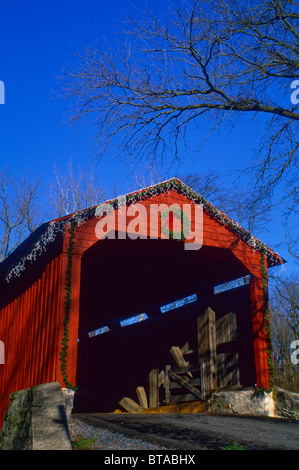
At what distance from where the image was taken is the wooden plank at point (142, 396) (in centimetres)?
1413

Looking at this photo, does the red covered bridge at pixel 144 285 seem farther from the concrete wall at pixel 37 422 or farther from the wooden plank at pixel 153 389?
the concrete wall at pixel 37 422

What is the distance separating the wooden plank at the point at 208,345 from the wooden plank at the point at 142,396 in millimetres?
3185

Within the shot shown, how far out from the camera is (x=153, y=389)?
13961 millimetres

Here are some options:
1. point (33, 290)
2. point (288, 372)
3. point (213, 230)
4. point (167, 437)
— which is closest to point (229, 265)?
point (213, 230)

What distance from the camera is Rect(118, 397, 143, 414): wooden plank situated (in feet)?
45.6

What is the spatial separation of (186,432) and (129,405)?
311 inches

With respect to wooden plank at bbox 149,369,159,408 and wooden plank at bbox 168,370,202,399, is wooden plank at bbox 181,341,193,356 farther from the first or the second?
wooden plank at bbox 149,369,159,408

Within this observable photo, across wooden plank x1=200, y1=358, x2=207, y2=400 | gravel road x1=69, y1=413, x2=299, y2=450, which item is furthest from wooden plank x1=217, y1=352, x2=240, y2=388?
gravel road x1=69, y1=413, x2=299, y2=450

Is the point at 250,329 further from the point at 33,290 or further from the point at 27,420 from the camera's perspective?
the point at 27,420

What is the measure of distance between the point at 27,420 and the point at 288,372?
18.7 m

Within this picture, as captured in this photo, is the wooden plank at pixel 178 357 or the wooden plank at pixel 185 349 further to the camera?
the wooden plank at pixel 185 349

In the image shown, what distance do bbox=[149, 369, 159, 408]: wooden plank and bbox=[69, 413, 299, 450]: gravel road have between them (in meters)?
5.04

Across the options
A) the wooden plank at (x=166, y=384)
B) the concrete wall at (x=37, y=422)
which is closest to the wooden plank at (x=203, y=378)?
the wooden plank at (x=166, y=384)
